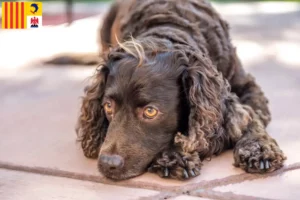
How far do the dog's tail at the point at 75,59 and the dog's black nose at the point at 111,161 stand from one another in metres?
3.07

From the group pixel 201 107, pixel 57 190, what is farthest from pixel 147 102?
pixel 57 190

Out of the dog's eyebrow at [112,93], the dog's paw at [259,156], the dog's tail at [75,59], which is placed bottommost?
the dog's paw at [259,156]

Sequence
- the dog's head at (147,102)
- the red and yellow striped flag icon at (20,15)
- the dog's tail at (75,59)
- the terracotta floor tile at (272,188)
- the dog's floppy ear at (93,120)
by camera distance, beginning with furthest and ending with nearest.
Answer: the dog's tail at (75,59)
the red and yellow striped flag icon at (20,15)
the dog's floppy ear at (93,120)
the dog's head at (147,102)
the terracotta floor tile at (272,188)

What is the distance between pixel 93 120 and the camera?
363 centimetres

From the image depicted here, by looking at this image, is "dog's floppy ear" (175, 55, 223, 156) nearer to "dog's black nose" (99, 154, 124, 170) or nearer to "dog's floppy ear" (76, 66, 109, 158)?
"dog's black nose" (99, 154, 124, 170)

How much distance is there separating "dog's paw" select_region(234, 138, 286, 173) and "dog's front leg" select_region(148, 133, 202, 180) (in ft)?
0.87

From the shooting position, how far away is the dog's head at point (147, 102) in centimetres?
319

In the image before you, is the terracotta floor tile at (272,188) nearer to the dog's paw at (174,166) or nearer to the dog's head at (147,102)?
the dog's paw at (174,166)

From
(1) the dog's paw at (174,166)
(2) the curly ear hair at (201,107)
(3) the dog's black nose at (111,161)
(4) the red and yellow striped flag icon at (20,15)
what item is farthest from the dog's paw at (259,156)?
(4) the red and yellow striped flag icon at (20,15)

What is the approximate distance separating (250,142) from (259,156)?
156 millimetres

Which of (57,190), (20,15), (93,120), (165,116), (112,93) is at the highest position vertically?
(20,15)

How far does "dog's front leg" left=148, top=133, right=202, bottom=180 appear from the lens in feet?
10.6

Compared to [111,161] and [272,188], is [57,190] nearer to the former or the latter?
[111,161]

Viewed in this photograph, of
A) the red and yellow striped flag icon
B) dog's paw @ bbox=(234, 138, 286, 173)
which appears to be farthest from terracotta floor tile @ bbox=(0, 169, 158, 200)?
the red and yellow striped flag icon
